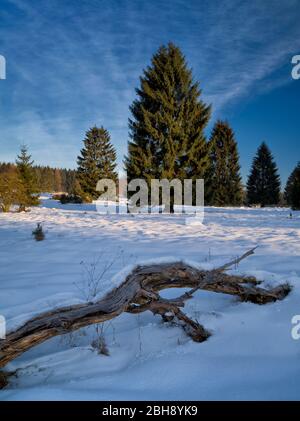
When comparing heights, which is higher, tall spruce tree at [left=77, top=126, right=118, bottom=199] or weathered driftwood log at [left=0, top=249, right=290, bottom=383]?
tall spruce tree at [left=77, top=126, right=118, bottom=199]

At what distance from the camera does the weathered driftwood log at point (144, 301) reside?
2.28 m

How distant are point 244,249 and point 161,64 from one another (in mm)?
15960

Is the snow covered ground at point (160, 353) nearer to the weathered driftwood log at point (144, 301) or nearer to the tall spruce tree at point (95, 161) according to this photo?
the weathered driftwood log at point (144, 301)

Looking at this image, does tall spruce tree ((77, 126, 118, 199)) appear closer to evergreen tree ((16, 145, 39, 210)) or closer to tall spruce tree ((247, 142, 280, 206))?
evergreen tree ((16, 145, 39, 210))

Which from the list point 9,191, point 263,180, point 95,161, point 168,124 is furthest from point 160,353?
point 263,180

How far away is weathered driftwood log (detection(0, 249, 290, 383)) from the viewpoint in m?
2.28

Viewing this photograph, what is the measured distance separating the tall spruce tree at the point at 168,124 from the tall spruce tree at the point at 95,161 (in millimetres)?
14247

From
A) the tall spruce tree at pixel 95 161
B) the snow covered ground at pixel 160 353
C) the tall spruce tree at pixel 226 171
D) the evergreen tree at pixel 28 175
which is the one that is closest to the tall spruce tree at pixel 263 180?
the tall spruce tree at pixel 226 171

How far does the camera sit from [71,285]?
4.40 metres

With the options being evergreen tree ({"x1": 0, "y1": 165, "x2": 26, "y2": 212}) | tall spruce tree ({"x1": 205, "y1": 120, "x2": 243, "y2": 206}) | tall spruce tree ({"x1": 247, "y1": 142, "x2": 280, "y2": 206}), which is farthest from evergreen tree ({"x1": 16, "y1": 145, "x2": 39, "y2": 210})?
tall spruce tree ({"x1": 247, "y1": 142, "x2": 280, "y2": 206})

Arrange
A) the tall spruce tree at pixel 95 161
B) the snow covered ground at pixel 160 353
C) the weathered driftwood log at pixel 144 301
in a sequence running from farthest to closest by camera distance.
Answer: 1. the tall spruce tree at pixel 95 161
2. the weathered driftwood log at pixel 144 301
3. the snow covered ground at pixel 160 353

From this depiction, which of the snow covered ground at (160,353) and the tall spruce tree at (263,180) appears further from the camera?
the tall spruce tree at (263,180)

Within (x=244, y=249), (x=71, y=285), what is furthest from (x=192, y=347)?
(x=244, y=249)

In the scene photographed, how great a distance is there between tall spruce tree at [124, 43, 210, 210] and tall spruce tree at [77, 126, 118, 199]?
1425 cm
